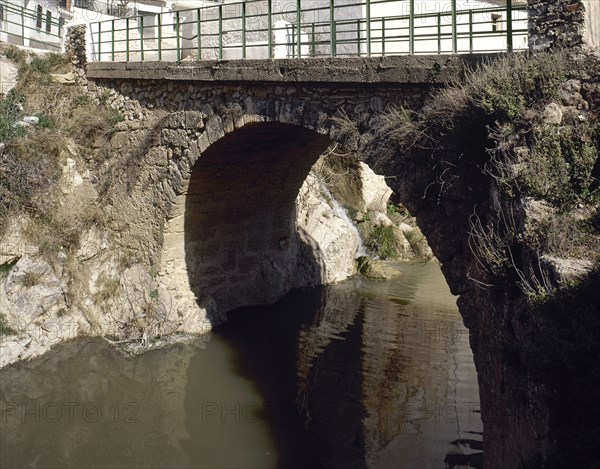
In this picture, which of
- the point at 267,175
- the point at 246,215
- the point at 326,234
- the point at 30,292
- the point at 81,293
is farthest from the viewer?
the point at 326,234

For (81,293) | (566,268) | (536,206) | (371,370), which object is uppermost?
(536,206)

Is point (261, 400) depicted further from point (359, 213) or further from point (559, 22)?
point (359, 213)

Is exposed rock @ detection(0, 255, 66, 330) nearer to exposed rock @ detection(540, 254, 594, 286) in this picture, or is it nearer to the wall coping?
the wall coping

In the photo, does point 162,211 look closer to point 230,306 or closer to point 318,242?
point 230,306

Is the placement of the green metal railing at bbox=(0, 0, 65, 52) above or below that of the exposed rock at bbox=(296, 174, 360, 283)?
above

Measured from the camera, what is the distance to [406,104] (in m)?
9.62

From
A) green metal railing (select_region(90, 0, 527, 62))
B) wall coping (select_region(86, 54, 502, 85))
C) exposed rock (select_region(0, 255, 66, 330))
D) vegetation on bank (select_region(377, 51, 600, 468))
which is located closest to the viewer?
vegetation on bank (select_region(377, 51, 600, 468))

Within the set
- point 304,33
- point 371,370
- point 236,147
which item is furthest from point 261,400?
point 304,33

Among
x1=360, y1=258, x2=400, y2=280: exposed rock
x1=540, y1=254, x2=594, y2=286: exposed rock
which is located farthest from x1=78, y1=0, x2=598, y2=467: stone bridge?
x1=360, y1=258, x2=400, y2=280: exposed rock

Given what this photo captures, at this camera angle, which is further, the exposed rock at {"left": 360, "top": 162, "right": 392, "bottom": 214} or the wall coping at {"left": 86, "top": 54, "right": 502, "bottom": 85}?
the exposed rock at {"left": 360, "top": 162, "right": 392, "bottom": 214}

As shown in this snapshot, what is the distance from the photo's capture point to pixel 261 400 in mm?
12578

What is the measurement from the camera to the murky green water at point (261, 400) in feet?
35.8

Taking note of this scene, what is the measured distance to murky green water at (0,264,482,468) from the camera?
10.9m

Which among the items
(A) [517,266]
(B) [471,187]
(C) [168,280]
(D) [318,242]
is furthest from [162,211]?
(A) [517,266]
